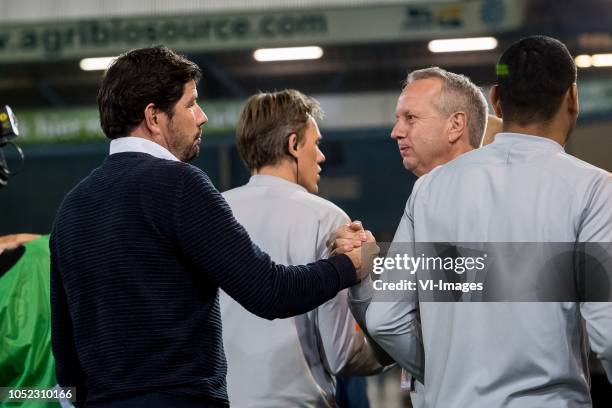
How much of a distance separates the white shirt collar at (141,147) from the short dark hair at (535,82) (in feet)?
2.09

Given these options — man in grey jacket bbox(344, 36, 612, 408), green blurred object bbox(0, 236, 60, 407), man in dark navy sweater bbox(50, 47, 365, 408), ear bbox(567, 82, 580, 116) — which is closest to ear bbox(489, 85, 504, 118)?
man in grey jacket bbox(344, 36, 612, 408)

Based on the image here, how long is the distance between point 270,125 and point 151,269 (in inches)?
31.5

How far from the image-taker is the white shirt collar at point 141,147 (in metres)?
1.71

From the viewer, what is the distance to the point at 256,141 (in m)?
2.33

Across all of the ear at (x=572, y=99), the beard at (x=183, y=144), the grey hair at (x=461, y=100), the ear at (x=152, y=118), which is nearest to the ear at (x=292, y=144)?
the grey hair at (x=461, y=100)

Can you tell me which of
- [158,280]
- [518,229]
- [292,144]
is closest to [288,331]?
[292,144]

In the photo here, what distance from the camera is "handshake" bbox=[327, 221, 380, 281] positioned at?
186 cm

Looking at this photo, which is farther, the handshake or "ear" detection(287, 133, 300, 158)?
"ear" detection(287, 133, 300, 158)

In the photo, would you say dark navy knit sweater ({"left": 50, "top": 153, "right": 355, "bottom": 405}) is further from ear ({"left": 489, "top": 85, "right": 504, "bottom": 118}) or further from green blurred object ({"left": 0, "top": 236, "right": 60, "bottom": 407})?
green blurred object ({"left": 0, "top": 236, "right": 60, "bottom": 407})

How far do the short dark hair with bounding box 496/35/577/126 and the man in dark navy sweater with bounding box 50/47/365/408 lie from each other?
492 mm

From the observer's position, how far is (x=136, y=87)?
1.70 m

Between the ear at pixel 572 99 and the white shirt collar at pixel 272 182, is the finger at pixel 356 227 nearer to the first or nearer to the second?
the white shirt collar at pixel 272 182

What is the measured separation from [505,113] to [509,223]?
220 millimetres

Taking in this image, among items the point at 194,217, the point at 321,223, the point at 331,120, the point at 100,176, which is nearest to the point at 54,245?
the point at 100,176
